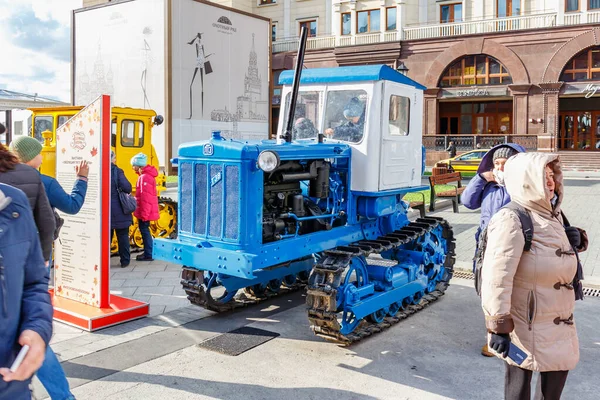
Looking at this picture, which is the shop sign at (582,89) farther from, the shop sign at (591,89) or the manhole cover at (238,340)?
the manhole cover at (238,340)

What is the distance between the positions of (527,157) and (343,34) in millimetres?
37557

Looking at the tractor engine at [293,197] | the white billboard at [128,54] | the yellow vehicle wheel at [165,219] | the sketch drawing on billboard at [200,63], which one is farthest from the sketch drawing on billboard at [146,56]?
the tractor engine at [293,197]

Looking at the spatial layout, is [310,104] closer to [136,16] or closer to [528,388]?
[528,388]

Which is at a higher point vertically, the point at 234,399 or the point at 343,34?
the point at 343,34

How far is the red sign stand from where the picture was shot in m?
6.27

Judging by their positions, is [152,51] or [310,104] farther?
[152,51]

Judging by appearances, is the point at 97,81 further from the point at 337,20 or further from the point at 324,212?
the point at 337,20

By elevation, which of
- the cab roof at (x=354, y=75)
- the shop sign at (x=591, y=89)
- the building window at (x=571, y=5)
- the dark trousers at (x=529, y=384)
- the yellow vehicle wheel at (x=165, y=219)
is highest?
the building window at (x=571, y=5)

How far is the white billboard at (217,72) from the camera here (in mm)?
18000

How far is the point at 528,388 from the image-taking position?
11.6ft

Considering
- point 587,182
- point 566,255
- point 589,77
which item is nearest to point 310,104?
point 566,255

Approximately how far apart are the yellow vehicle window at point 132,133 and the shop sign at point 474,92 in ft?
91.1

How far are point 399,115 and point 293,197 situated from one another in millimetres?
1762

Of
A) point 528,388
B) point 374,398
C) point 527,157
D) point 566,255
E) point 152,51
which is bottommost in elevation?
point 374,398
